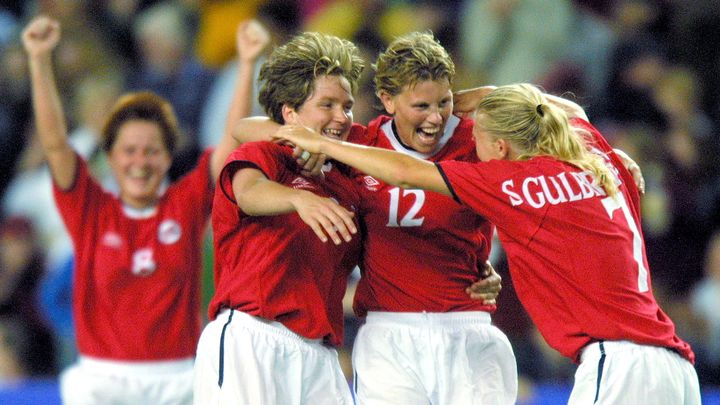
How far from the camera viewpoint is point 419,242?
4289 mm

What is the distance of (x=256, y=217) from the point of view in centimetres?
398

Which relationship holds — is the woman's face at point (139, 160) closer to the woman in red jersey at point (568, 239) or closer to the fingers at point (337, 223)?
the woman in red jersey at point (568, 239)

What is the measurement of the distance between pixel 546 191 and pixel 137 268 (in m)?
1.91

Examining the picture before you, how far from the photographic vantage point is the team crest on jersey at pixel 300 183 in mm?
4035

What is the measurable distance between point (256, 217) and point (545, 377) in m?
3.04

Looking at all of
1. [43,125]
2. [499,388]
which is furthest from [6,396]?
[499,388]

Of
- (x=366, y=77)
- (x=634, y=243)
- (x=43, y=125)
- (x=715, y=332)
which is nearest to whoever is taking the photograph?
(x=634, y=243)

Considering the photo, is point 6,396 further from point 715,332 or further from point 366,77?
point 715,332

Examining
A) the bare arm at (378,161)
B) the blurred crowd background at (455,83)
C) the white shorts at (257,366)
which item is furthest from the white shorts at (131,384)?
the blurred crowd background at (455,83)

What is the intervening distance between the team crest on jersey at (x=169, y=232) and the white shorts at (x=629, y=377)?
6.35 feet

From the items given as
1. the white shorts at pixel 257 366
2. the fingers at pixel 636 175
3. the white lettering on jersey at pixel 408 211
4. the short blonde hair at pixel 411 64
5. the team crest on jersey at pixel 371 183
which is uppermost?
the short blonde hair at pixel 411 64

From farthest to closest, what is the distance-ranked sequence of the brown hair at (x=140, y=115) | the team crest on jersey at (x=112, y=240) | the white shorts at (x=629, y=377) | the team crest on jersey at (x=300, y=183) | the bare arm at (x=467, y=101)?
the brown hair at (x=140, y=115)
the team crest on jersey at (x=112, y=240)
the bare arm at (x=467, y=101)
the team crest on jersey at (x=300, y=183)
the white shorts at (x=629, y=377)

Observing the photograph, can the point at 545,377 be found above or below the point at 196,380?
below

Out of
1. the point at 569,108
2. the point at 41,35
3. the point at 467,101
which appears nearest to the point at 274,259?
the point at 467,101
